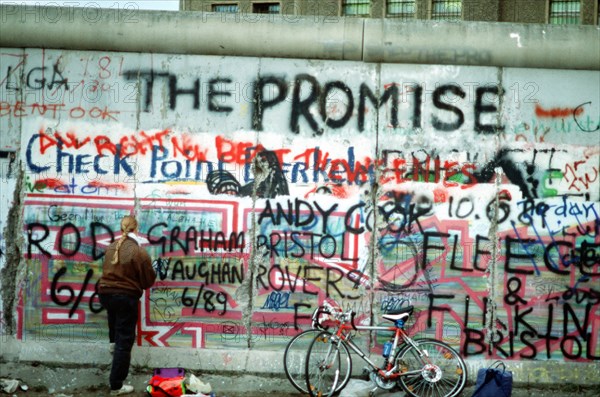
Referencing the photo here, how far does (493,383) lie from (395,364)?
3.34ft

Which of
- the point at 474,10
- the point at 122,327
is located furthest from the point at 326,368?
the point at 474,10

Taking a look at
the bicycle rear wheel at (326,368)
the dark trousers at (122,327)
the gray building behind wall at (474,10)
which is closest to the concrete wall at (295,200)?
the bicycle rear wheel at (326,368)

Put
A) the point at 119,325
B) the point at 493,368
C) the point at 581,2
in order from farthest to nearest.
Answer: the point at 581,2 < the point at 493,368 < the point at 119,325

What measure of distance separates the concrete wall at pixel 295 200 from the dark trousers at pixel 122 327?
658mm

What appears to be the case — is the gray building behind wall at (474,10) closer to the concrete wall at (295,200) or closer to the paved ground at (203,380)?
the concrete wall at (295,200)

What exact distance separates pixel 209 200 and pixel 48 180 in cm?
187

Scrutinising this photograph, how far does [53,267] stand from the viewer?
26.6ft

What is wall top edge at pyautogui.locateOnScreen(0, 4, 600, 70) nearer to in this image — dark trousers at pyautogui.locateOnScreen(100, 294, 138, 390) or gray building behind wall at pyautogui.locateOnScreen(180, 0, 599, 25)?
dark trousers at pyautogui.locateOnScreen(100, 294, 138, 390)

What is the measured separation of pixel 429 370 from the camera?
294 inches

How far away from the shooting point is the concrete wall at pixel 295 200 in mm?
7918

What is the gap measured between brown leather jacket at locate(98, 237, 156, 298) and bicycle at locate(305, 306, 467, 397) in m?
1.91

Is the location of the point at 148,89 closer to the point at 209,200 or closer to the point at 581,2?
the point at 209,200

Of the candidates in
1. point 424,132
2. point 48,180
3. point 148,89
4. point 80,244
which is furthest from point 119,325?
point 424,132

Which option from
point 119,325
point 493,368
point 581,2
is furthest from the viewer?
point 581,2
